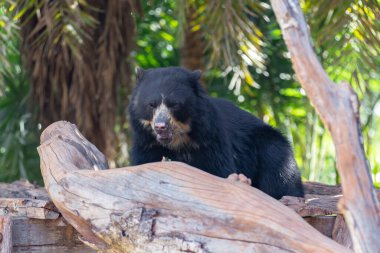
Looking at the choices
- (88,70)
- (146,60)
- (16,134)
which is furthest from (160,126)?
(146,60)

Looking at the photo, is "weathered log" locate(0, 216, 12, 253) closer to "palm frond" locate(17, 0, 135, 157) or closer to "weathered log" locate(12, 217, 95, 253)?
"weathered log" locate(12, 217, 95, 253)

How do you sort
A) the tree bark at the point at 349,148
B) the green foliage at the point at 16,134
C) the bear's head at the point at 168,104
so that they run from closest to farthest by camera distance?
1. the tree bark at the point at 349,148
2. the bear's head at the point at 168,104
3. the green foliage at the point at 16,134

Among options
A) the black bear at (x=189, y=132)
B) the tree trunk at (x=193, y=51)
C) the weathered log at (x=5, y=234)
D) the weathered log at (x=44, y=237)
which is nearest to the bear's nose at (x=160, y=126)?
the black bear at (x=189, y=132)

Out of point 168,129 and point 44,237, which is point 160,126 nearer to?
point 168,129

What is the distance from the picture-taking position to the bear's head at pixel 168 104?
16.8ft

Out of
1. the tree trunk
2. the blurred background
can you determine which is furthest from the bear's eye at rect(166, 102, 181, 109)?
the tree trunk

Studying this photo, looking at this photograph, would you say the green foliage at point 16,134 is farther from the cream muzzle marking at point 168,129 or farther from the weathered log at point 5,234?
the weathered log at point 5,234

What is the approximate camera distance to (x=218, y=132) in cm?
544

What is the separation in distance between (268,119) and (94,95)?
7.26ft

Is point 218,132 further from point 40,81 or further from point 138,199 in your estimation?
point 40,81

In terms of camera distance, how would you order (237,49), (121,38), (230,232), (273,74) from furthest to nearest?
(273,74), (121,38), (237,49), (230,232)

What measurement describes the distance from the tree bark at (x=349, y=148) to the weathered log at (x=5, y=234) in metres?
2.02

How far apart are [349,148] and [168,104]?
228cm

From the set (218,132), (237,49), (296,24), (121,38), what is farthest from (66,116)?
(296,24)
